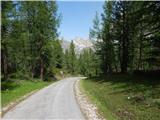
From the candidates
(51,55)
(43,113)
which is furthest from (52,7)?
(43,113)

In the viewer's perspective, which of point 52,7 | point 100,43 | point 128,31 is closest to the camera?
point 128,31

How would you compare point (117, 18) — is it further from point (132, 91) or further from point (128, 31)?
point (132, 91)

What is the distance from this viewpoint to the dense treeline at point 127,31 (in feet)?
106

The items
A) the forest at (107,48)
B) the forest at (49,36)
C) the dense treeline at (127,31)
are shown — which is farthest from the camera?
the forest at (49,36)

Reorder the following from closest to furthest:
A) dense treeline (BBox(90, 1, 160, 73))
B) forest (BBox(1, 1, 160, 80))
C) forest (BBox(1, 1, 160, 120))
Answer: forest (BBox(1, 1, 160, 120)), dense treeline (BBox(90, 1, 160, 73)), forest (BBox(1, 1, 160, 80))

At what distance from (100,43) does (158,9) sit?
33616mm

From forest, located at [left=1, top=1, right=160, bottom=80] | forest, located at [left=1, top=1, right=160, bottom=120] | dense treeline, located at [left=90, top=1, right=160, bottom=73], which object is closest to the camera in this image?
forest, located at [left=1, top=1, right=160, bottom=120]

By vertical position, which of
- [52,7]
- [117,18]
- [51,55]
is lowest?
[51,55]

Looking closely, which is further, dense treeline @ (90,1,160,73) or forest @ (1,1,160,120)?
dense treeline @ (90,1,160,73)

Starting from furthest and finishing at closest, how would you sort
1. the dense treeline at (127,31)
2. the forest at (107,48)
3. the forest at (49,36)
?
the forest at (49,36), the dense treeline at (127,31), the forest at (107,48)

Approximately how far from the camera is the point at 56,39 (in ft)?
204

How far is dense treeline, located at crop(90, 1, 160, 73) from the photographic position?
1268 inches

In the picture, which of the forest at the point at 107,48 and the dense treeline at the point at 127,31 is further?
the dense treeline at the point at 127,31

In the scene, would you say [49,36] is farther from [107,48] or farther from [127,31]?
[127,31]
